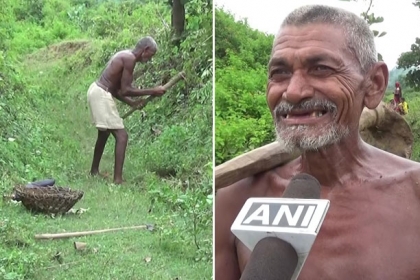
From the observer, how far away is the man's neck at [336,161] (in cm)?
151

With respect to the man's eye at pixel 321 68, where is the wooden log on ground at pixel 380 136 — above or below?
below

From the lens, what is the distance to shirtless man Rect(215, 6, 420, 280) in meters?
1.45

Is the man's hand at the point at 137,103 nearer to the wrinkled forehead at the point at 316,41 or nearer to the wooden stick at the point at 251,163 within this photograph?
the wooden stick at the point at 251,163

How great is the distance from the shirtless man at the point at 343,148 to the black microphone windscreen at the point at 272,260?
72 cm

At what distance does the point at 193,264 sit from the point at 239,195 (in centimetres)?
59

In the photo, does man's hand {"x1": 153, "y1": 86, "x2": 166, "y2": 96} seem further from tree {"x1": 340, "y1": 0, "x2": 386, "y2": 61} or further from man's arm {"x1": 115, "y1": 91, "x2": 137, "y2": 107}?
tree {"x1": 340, "y1": 0, "x2": 386, "y2": 61}

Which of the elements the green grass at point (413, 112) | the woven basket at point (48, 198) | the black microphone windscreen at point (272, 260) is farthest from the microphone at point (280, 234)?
the woven basket at point (48, 198)

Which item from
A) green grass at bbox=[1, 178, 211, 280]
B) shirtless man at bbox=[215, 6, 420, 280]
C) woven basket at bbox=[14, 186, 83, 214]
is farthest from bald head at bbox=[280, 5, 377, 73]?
woven basket at bbox=[14, 186, 83, 214]

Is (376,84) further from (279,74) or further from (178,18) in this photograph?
A: (178,18)

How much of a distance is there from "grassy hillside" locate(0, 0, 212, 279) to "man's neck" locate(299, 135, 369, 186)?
2.11 ft

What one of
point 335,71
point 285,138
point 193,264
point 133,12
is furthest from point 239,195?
point 133,12

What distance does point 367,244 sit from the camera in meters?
1.48

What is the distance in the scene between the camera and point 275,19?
155 centimetres

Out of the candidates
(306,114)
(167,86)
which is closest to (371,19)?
(306,114)
